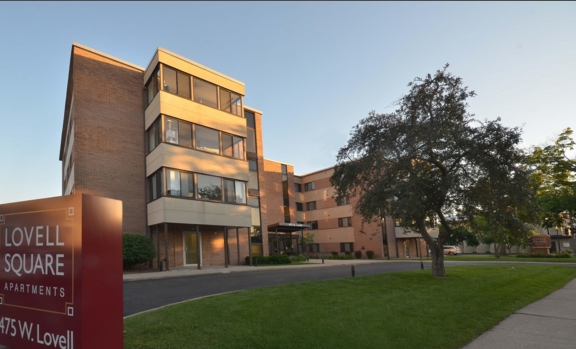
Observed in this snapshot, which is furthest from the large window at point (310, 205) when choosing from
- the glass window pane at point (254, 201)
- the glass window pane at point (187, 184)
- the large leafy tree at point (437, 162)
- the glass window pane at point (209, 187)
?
the large leafy tree at point (437, 162)

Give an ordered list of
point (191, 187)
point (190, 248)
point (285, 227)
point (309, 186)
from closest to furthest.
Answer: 1. point (191, 187)
2. point (190, 248)
3. point (285, 227)
4. point (309, 186)

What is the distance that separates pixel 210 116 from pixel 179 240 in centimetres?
827

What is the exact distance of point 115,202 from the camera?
455 centimetres

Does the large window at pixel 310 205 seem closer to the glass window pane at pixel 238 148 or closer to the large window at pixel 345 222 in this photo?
the large window at pixel 345 222

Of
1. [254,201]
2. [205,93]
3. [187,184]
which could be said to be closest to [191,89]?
[205,93]

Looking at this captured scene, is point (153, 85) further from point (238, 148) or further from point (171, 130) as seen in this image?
point (238, 148)

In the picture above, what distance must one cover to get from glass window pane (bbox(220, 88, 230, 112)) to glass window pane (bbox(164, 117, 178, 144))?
418 centimetres

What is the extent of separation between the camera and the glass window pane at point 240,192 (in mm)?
27922

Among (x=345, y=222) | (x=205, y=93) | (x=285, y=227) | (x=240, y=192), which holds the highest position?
(x=205, y=93)

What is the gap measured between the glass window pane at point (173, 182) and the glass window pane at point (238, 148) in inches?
207

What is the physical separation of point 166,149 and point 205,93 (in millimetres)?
5435

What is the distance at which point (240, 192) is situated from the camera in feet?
92.2

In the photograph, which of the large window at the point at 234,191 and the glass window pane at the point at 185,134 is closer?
the glass window pane at the point at 185,134

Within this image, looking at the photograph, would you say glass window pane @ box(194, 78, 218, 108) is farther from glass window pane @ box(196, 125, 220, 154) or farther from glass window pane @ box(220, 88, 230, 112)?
glass window pane @ box(196, 125, 220, 154)
